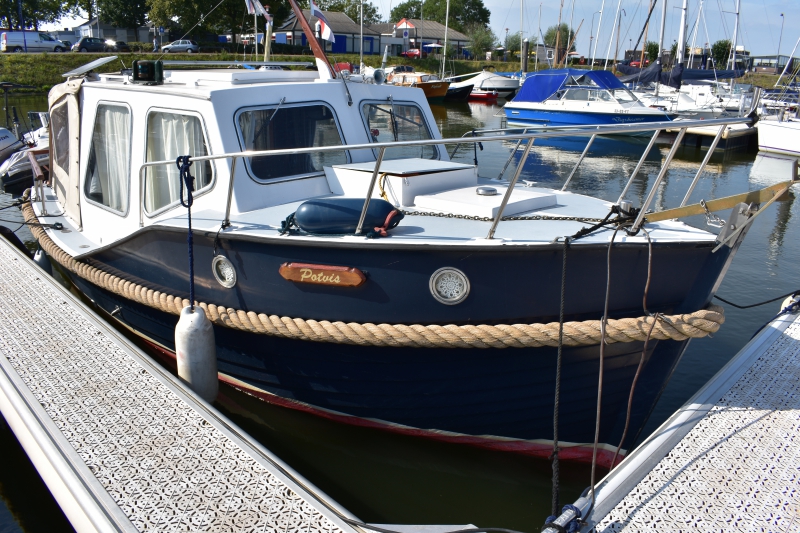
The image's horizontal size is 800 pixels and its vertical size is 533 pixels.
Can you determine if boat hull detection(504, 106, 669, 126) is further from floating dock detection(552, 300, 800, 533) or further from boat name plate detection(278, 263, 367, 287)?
boat name plate detection(278, 263, 367, 287)

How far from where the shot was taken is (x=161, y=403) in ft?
14.0

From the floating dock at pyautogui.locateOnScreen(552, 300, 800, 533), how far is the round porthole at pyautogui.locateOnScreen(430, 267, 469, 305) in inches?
53.1

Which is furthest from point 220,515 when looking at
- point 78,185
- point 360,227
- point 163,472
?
point 78,185

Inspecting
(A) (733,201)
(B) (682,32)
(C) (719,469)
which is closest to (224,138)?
(A) (733,201)

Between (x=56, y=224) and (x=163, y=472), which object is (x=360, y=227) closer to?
(x=163, y=472)

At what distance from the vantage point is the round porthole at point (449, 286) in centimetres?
393

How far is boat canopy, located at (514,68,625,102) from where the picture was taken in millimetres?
24594

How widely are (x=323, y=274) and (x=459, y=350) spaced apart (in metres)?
1.01

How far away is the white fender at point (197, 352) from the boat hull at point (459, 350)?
0.97ft

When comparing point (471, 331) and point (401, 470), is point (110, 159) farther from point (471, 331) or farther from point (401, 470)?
point (471, 331)

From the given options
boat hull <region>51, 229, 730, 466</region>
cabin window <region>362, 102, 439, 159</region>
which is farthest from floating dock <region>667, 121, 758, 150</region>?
boat hull <region>51, 229, 730, 466</region>

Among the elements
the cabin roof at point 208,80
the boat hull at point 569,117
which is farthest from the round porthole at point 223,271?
the boat hull at point 569,117

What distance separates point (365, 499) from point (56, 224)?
4.50m

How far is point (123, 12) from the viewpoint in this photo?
49219mm
